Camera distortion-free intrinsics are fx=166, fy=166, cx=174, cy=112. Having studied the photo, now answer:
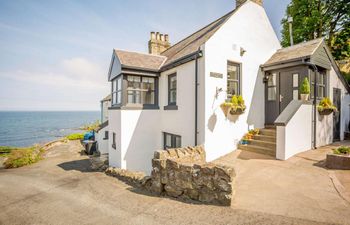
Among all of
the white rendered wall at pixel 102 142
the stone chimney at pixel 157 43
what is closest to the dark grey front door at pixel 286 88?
the stone chimney at pixel 157 43

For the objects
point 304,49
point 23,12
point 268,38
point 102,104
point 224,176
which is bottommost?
point 224,176

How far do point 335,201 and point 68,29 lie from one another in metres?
15.4

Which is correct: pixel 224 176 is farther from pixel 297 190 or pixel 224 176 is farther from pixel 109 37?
pixel 109 37

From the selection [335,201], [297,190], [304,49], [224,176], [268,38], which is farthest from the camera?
[268,38]

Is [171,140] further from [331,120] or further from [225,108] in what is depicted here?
[331,120]

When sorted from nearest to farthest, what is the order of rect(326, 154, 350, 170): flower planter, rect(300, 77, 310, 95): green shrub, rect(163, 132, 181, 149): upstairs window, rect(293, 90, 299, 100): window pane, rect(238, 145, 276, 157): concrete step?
1. rect(326, 154, 350, 170): flower planter
2. rect(238, 145, 276, 157): concrete step
3. rect(300, 77, 310, 95): green shrub
4. rect(293, 90, 299, 100): window pane
5. rect(163, 132, 181, 149): upstairs window

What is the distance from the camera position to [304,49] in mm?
8922

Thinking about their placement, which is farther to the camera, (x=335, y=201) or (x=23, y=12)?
(x=23, y=12)

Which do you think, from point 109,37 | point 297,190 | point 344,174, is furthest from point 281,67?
point 109,37

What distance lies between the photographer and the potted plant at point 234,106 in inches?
314

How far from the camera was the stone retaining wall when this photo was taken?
14.2 feet

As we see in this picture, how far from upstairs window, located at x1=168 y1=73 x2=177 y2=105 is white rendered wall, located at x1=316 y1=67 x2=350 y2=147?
300 inches

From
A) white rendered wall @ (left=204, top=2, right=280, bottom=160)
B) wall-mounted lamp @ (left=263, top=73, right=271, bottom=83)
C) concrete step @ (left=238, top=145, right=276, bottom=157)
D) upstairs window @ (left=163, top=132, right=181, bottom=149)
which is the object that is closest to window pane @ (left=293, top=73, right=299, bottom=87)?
wall-mounted lamp @ (left=263, top=73, right=271, bottom=83)

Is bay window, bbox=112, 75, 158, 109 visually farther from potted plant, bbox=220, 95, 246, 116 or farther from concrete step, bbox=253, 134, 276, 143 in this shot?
concrete step, bbox=253, 134, 276, 143
